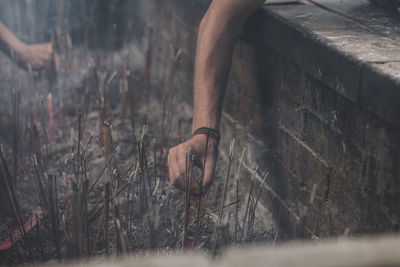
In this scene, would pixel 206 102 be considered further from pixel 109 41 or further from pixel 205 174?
pixel 109 41

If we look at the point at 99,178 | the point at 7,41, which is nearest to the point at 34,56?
the point at 7,41

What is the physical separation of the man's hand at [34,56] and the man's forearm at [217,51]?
1237 millimetres

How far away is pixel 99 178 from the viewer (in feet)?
9.78

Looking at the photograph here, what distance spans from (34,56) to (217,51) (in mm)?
1381

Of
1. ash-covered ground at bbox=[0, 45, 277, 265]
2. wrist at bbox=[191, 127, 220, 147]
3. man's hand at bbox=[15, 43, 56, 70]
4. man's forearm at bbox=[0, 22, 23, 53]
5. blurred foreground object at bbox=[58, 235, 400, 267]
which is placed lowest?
ash-covered ground at bbox=[0, 45, 277, 265]

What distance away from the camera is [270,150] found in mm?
2852

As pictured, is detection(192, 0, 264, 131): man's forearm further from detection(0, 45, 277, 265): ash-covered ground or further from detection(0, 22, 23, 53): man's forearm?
detection(0, 22, 23, 53): man's forearm

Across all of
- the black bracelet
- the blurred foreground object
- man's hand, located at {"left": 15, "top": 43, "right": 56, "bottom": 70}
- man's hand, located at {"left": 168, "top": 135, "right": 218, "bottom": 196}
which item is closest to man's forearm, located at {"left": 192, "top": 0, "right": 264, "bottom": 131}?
the black bracelet

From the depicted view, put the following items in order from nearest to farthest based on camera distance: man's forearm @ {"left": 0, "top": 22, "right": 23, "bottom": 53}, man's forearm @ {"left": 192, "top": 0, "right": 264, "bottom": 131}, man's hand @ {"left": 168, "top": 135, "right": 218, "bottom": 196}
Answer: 1. man's hand @ {"left": 168, "top": 135, "right": 218, "bottom": 196}
2. man's forearm @ {"left": 192, "top": 0, "right": 264, "bottom": 131}
3. man's forearm @ {"left": 0, "top": 22, "right": 23, "bottom": 53}

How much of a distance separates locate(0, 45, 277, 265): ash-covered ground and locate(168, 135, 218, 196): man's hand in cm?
11

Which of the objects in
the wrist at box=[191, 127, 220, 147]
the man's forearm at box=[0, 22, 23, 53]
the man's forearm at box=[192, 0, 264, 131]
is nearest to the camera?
the wrist at box=[191, 127, 220, 147]

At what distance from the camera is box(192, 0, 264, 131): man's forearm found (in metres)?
2.72

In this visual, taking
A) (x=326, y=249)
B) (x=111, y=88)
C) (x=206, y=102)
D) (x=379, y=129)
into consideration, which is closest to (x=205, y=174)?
(x=206, y=102)

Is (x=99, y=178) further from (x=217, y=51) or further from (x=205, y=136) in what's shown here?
(x=217, y=51)
